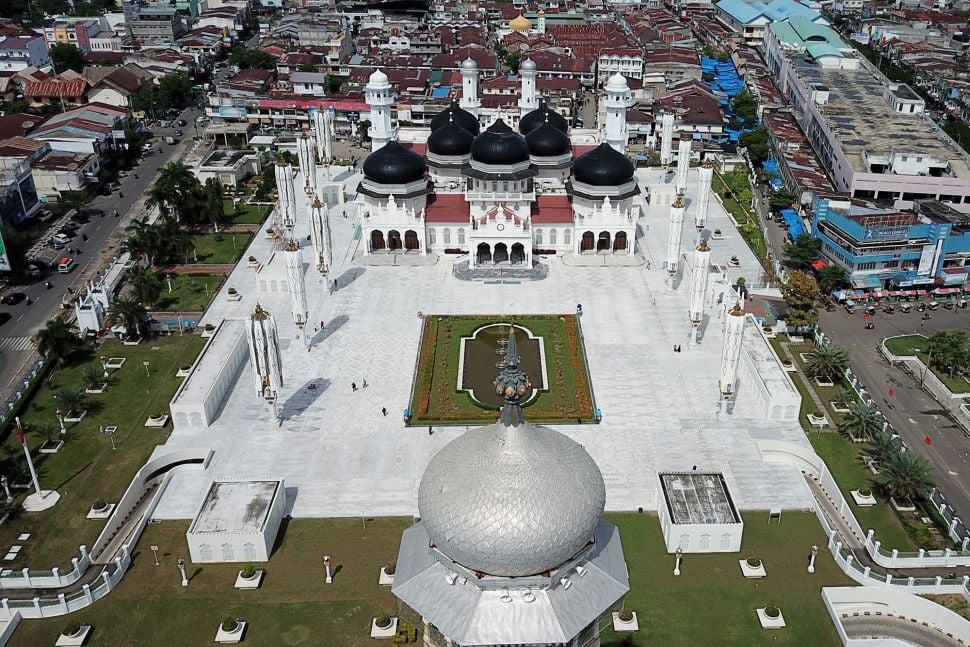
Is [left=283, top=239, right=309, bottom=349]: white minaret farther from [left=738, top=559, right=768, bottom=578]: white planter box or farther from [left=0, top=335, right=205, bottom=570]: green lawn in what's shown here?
[left=738, top=559, right=768, bottom=578]: white planter box

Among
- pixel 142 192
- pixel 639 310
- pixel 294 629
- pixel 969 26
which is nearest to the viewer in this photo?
pixel 294 629

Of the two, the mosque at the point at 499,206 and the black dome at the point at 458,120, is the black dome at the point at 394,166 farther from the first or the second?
the black dome at the point at 458,120

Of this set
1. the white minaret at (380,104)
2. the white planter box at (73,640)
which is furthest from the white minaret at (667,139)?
the white planter box at (73,640)

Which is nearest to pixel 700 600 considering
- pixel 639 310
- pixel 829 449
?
pixel 829 449

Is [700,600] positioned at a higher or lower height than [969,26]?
lower

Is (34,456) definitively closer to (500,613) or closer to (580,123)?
(500,613)

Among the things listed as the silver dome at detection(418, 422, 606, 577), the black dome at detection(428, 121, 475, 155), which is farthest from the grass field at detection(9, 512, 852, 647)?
the black dome at detection(428, 121, 475, 155)

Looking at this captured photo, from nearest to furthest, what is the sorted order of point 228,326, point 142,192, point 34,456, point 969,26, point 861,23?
point 34,456, point 228,326, point 142,192, point 969,26, point 861,23
